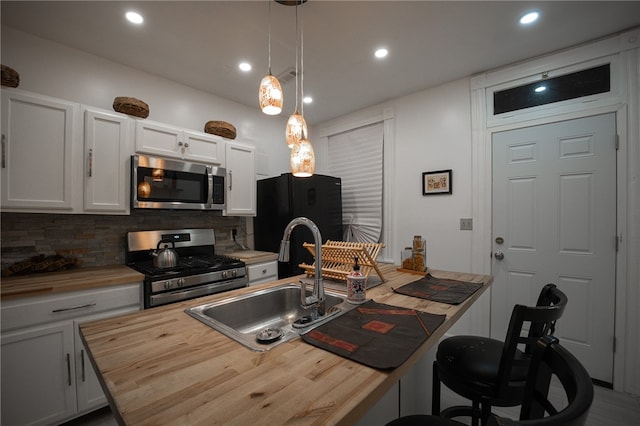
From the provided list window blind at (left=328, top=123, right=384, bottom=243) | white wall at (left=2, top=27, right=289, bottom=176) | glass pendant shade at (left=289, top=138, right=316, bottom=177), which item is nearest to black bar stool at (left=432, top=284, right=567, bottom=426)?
glass pendant shade at (left=289, top=138, right=316, bottom=177)

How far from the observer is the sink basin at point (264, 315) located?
2.92 ft

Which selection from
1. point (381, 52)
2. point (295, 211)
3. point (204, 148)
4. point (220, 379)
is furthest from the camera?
point (295, 211)

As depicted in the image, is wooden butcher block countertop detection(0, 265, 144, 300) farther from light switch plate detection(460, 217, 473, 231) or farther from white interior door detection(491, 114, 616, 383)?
white interior door detection(491, 114, 616, 383)

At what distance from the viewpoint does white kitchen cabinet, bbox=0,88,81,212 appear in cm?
168

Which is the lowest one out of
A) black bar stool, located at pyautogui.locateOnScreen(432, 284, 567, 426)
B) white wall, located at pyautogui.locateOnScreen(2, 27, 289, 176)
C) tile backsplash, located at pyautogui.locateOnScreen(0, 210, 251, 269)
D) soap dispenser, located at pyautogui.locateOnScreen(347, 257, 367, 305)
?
black bar stool, located at pyautogui.locateOnScreen(432, 284, 567, 426)

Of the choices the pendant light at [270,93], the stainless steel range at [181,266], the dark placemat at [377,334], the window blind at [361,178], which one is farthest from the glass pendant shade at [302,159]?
the window blind at [361,178]

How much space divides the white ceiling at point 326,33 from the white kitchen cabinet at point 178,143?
0.59 meters

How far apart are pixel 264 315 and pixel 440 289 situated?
951 mm

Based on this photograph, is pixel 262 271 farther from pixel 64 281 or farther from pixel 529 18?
pixel 529 18

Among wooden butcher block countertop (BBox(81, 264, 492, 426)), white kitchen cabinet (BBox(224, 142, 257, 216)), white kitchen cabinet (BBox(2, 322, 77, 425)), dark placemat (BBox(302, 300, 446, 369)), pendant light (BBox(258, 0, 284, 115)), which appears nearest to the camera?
wooden butcher block countertop (BBox(81, 264, 492, 426))

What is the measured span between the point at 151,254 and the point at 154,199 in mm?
542

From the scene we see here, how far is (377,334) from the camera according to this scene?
0.90m

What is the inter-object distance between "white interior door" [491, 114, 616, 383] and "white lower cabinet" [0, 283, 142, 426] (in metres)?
3.18

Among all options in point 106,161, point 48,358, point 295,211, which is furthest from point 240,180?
point 48,358
